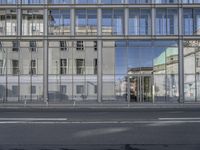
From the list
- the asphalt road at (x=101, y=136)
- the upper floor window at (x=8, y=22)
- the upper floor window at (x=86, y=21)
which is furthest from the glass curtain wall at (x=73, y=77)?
the asphalt road at (x=101, y=136)

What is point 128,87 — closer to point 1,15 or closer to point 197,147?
point 1,15

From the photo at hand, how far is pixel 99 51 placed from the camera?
4428 cm

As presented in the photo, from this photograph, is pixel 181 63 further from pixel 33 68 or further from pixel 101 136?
pixel 101 136

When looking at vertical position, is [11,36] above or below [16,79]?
above

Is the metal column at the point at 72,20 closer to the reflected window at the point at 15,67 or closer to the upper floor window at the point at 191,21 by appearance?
the reflected window at the point at 15,67

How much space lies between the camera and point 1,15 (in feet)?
148

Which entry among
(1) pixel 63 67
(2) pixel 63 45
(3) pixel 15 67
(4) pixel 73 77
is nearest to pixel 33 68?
(3) pixel 15 67

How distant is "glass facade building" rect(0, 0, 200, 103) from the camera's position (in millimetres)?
43906

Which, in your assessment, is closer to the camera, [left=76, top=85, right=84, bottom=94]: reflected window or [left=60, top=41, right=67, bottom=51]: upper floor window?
[left=76, top=85, right=84, bottom=94]: reflected window

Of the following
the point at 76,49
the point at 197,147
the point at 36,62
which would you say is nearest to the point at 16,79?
the point at 36,62

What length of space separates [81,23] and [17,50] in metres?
7.42

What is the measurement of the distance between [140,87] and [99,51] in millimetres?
5779

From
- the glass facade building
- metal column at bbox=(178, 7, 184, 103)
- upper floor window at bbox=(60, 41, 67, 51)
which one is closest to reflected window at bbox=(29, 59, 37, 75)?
the glass facade building

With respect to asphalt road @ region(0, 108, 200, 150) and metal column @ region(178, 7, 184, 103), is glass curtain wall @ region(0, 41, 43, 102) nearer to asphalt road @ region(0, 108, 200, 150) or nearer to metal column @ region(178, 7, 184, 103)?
metal column @ region(178, 7, 184, 103)
